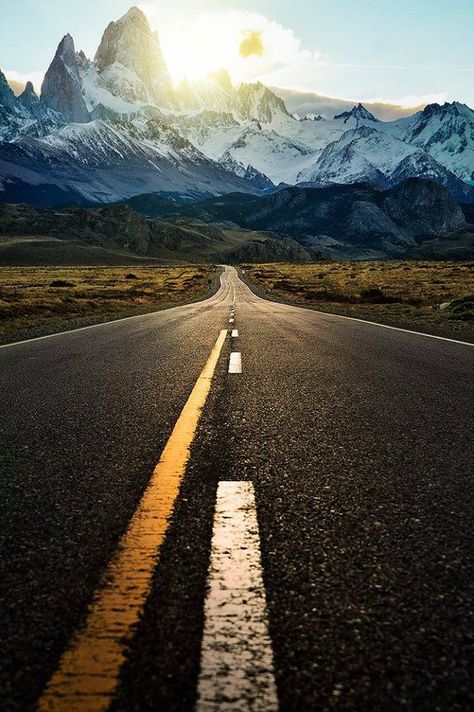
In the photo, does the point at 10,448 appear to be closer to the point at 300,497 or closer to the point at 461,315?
the point at 300,497

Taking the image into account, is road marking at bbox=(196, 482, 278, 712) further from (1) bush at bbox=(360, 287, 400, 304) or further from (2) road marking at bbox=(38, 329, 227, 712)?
(1) bush at bbox=(360, 287, 400, 304)

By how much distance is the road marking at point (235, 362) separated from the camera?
26.3 feet

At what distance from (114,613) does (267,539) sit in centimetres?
86

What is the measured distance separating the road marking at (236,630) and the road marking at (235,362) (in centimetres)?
526

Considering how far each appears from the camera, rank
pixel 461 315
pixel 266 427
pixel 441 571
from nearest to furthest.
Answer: pixel 441 571 → pixel 266 427 → pixel 461 315

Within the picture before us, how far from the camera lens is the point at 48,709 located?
151 cm

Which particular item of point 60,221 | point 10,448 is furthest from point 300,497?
point 60,221

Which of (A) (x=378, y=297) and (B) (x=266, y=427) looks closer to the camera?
(B) (x=266, y=427)

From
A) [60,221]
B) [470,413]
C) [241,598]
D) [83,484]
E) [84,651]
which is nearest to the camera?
[84,651]

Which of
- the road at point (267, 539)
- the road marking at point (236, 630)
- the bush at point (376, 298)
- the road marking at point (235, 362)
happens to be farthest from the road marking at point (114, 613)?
the bush at point (376, 298)

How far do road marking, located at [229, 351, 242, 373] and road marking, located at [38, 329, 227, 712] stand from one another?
4.51 meters

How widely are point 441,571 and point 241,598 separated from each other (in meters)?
0.92

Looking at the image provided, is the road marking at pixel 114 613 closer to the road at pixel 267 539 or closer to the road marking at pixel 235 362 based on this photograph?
the road at pixel 267 539

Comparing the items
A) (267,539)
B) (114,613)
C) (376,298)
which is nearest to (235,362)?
(267,539)
